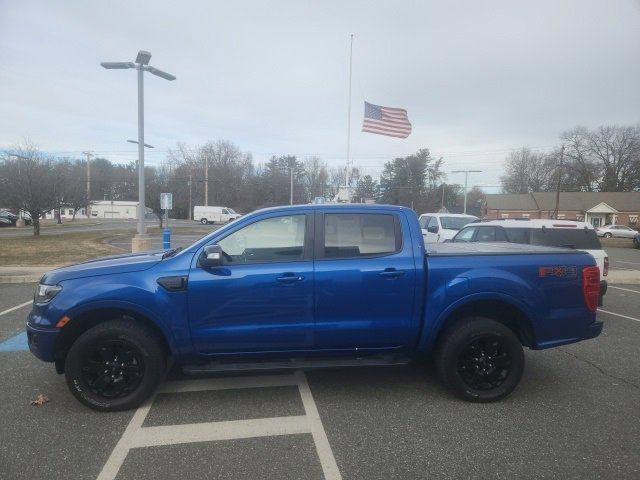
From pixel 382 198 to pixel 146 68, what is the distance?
48.2 m

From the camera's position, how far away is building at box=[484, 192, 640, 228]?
59.0 m

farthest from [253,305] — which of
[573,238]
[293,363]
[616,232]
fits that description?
[616,232]

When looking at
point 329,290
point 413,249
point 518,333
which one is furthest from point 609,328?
point 329,290

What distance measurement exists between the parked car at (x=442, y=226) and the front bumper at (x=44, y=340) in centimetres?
1164

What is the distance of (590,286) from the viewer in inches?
152

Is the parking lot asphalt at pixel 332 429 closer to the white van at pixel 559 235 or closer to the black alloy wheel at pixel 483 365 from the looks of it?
the black alloy wheel at pixel 483 365

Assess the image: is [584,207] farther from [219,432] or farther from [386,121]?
[219,432]

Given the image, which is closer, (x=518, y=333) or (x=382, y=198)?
(x=518, y=333)

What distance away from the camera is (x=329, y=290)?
3613mm

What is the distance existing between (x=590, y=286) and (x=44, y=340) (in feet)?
16.3

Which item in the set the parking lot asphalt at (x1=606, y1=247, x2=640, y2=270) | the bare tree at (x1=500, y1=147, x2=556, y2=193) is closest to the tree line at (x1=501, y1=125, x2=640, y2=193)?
the bare tree at (x1=500, y1=147, x2=556, y2=193)

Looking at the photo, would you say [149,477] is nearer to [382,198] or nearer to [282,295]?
[282,295]

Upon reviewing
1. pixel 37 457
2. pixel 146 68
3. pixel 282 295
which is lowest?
pixel 37 457

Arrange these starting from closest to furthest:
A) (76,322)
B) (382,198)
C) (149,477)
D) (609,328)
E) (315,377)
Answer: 1. (149,477)
2. (76,322)
3. (315,377)
4. (609,328)
5. (382,198)
